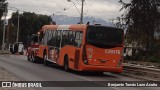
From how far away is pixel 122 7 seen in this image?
196 ft

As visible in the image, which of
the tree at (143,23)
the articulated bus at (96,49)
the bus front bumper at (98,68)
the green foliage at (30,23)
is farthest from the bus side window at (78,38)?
the green foliage at (30,23)

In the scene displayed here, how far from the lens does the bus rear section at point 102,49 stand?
23.7 metres

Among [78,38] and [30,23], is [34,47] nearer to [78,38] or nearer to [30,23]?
[78,38]

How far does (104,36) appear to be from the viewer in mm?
24062

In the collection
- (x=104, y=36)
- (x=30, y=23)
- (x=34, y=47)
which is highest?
(x=104, y=36)

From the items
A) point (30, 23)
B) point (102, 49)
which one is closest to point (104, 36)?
point (102, 49)

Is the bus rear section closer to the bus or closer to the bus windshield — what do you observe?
the bus windshield

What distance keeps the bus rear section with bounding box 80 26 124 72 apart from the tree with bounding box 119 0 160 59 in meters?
31.1

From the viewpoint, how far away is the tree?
5538cm

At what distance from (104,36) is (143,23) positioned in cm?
3282

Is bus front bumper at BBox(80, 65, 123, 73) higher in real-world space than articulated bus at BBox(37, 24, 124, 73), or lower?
lower

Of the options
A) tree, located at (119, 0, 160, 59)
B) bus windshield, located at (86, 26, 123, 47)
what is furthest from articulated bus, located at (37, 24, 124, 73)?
tree, located at (119, 0, 160, 59)

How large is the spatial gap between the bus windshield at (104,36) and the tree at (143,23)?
31.0 meters

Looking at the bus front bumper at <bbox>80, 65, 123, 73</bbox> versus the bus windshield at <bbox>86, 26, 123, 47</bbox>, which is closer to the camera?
the bus front bumper at <bbox>80, 65, 123, 73</bbox>
